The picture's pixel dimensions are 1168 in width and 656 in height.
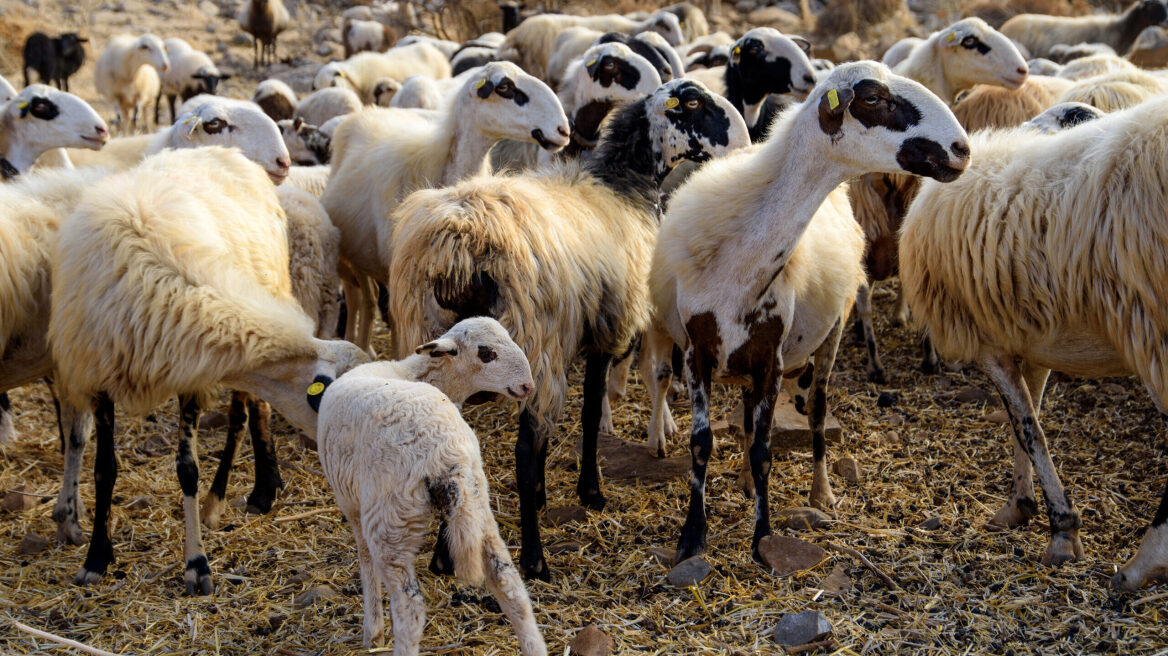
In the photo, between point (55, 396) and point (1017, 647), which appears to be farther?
point (55, 396)

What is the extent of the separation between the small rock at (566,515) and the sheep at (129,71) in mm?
12355

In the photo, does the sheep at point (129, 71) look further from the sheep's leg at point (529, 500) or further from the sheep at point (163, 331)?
the sheep's leg at point (529, 500)

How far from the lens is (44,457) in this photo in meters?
5.80

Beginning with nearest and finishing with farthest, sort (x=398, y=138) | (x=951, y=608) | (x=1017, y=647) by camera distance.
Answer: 1. (x=1017, y=647)
2. (x=951, y=608)
3. (x=398, y=138)

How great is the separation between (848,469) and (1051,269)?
1.63 metres

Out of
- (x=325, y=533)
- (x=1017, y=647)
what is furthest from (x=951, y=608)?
(x=325, y=533)

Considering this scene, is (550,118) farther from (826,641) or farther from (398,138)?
(826,641)

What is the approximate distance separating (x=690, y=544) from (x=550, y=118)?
2561 mm

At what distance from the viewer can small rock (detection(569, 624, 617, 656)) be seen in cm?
366

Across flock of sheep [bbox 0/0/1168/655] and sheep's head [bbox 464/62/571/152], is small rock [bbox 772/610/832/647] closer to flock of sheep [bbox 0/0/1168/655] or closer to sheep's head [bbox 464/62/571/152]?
flock of sheep [bbox 0/0/1168/655]

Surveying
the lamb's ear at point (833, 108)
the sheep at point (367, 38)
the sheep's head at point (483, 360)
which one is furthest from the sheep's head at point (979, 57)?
the sheep at point (367, 38)

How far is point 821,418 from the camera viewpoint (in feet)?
16.4

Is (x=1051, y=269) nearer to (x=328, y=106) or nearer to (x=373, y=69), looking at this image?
(x=328, y=106)

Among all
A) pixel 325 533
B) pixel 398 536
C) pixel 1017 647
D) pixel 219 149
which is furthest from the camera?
pixel 219 149
